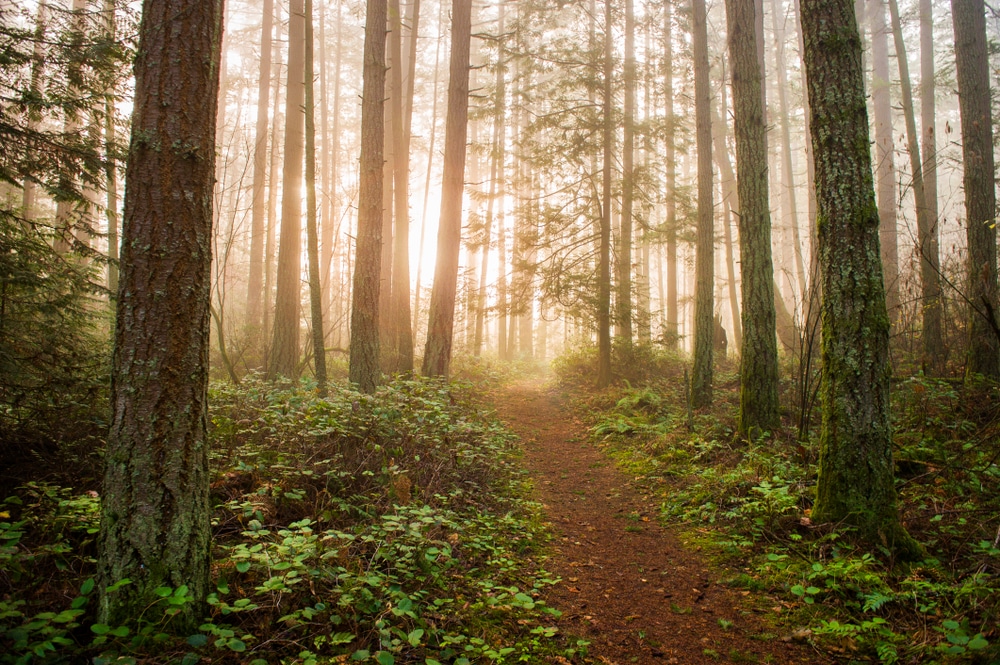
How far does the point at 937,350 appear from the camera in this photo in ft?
31.8

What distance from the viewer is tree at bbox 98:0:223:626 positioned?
282 cm

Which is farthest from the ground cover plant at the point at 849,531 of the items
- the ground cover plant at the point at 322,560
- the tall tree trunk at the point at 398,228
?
the tall tree trunk at the point at 398,228

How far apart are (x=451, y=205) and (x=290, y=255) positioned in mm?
3820

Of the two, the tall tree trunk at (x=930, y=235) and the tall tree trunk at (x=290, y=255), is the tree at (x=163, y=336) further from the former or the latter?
the tall tree trunk at (x=290, y=255)

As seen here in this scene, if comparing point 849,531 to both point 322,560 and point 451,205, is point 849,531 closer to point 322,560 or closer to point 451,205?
point 322,560

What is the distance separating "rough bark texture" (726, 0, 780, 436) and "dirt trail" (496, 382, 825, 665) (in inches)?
101

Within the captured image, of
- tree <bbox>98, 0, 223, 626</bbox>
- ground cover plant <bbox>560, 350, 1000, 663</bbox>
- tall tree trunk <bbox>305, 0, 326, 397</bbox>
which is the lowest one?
ground cover plant <bbox>560, 350, 1000, 663</bbox>

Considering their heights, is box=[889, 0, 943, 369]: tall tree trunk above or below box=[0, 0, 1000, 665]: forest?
above

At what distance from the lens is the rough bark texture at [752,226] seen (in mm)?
7559

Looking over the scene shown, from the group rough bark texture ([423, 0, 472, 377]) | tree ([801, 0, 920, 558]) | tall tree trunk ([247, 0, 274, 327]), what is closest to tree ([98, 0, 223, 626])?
tree ([801, 0, 920, 558])

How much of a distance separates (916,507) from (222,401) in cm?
747

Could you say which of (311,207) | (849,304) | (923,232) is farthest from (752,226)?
(923,232)

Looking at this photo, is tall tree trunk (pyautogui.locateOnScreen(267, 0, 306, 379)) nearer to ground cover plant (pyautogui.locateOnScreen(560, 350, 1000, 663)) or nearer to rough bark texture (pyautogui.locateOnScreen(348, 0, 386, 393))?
rough bark texture (pyautogui.locateOnScreen(348, 0, 386, 393))

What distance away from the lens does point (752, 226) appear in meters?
7.90
